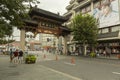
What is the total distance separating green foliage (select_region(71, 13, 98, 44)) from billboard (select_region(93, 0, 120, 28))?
351cm

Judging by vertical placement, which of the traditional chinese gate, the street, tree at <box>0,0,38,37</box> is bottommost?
the street

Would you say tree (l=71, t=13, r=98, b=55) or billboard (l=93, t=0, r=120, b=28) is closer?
billboard (l=93, t=0, r=120, b=28)

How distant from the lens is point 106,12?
163 feet

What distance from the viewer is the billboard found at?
46.4m

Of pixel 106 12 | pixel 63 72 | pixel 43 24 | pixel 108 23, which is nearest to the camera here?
pixel 63 72

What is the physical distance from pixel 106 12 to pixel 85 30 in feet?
24.4

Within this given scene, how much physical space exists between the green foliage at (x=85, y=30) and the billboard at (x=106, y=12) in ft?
11.5

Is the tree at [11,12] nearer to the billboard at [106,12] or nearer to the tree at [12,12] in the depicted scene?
the tree at [12,12]

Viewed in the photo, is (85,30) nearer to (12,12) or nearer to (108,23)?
(108,23)

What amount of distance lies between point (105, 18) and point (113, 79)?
38271 mm

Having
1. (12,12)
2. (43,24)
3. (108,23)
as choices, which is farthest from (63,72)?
(43,24)

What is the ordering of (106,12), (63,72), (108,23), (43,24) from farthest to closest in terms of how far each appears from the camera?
1. (43,24)
2. (106,12)
3. (108,23)
4. (63,72)

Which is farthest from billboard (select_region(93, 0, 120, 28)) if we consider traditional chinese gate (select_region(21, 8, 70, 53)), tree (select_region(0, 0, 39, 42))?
tree (select_region(0, 0, 39, 42))

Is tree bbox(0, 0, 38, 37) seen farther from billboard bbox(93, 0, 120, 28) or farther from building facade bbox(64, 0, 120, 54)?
billboard bbox(93, 0, 120, 28)
